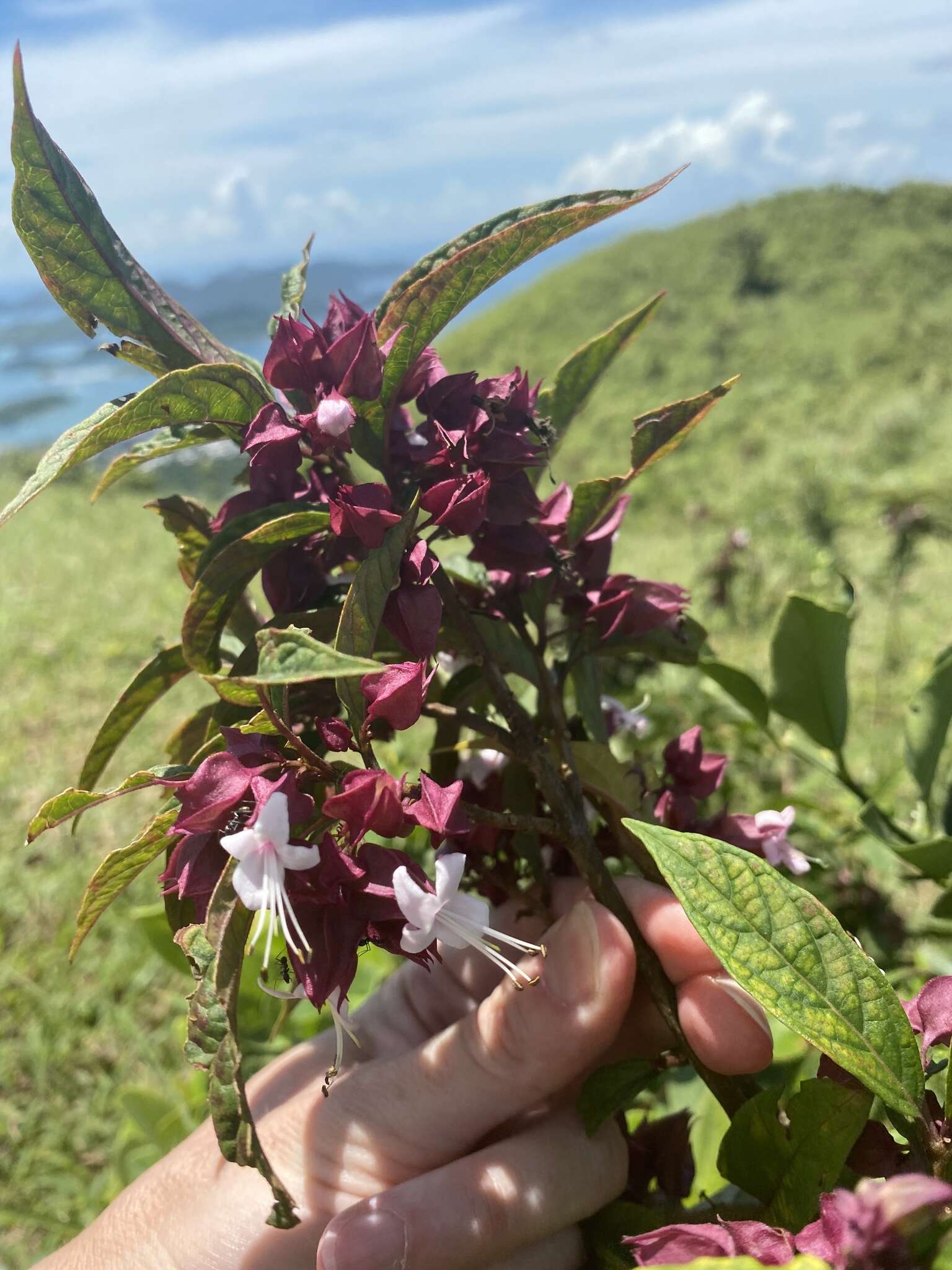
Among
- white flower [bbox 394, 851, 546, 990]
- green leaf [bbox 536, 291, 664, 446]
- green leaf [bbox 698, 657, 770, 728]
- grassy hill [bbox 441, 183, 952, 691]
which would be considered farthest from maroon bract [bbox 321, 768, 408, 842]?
grassy hill [bbox 441, 183, 952, 691]

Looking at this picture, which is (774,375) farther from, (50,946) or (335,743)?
Answer: (335,743)

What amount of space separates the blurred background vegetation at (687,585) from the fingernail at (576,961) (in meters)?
0.40

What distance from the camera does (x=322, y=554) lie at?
639mm

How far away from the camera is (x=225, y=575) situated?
1.93 feet

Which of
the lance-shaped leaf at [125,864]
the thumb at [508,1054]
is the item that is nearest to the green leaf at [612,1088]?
the thumb at [508,1054]

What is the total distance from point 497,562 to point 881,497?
1996 millimetres

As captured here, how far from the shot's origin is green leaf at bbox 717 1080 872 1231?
1.73ft

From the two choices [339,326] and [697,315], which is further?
[697,315]

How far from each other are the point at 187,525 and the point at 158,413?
0.17 m

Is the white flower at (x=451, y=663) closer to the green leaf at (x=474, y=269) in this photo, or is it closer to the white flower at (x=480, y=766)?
the white flower at (x=480, y=766)

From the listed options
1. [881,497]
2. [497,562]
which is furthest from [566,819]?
[881,497]

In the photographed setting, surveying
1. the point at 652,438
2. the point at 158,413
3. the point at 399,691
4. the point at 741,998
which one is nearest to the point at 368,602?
the point at 399,691

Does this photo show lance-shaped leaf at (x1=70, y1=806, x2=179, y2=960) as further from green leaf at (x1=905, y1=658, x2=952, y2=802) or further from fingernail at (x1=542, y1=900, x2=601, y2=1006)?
green leaf at (x1=905, y1=658, x2=952, y2=802)

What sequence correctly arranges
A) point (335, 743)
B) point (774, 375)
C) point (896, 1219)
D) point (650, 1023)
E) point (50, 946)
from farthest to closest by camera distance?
1. point (774, 375)
2. point (50, 946)
3. point (650, 1023)
4. point (335, 743)
5. point (896, 1219)
